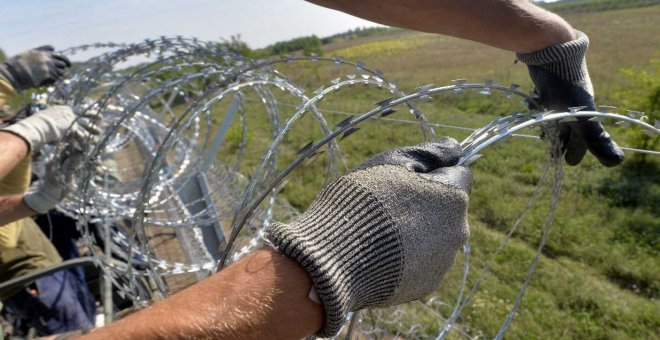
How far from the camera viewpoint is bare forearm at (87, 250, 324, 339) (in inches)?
33.0

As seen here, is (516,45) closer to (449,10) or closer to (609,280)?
(449,10)

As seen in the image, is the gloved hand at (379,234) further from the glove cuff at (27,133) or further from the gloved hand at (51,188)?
the gloved hand at (51,188)

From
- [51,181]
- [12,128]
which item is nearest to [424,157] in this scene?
[12,128]

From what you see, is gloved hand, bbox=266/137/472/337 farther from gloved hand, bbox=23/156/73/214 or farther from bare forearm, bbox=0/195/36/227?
bare forearm, bbox=0/195/36/227

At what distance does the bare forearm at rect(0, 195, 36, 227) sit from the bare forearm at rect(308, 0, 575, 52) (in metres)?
2.69

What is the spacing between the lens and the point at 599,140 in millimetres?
1483

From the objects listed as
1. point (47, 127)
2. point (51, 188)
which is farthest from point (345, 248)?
point (51, 188)

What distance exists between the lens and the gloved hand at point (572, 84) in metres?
1.43

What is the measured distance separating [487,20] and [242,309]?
3.49 ft

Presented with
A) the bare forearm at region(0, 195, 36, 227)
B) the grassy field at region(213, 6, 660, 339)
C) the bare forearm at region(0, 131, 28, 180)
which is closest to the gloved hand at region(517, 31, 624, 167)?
the grassy field at region(213, 6, 660, 339)

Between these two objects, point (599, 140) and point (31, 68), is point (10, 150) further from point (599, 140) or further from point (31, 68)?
point (599, 140)

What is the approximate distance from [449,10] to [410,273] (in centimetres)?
83

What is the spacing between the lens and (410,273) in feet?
3.33

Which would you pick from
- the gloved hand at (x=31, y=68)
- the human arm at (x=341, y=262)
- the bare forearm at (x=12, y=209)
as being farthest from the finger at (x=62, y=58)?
the human arm at (x=341, y=262)
